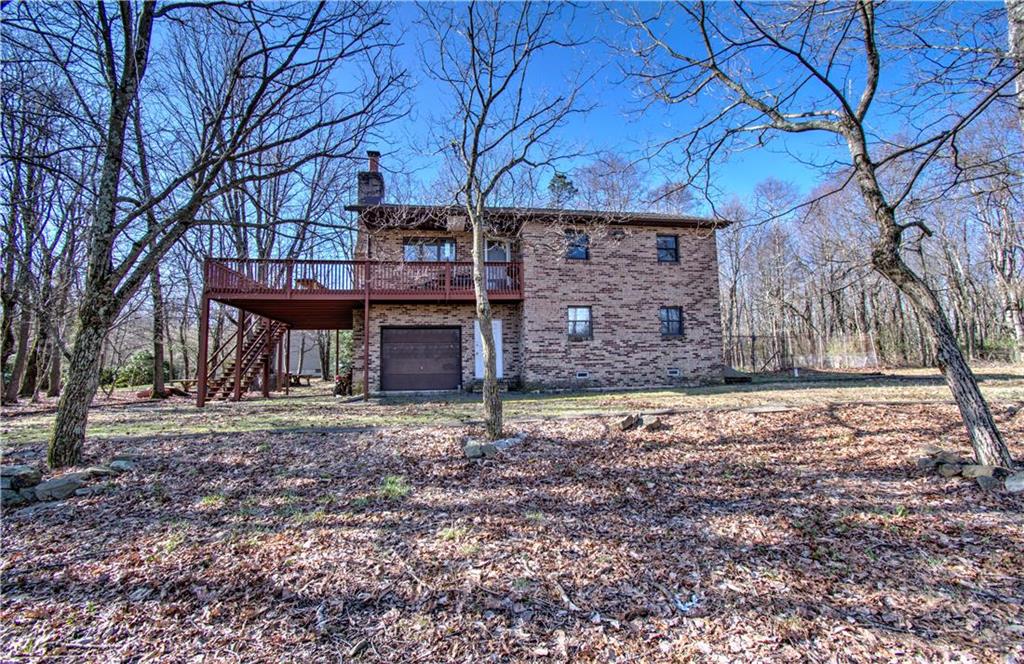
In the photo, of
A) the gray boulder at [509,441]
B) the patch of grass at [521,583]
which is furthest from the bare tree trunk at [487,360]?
the patch of grass at [521,583]

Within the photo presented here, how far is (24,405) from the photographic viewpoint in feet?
40.9

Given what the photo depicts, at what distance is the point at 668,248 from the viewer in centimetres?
1560

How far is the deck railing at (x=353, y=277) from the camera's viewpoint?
1184 cm

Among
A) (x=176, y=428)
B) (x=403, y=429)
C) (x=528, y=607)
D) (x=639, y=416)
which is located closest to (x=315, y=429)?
(x=403, y=429)

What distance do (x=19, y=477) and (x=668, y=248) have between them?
1568cm

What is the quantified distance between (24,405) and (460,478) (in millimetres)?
14708

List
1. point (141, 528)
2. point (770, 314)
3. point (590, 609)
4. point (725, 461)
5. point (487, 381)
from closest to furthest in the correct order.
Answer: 1. point (590, 609)
2. point (141, 528)
3. point (725, 461)
4. point (487, 381)
5. point (770, 314)

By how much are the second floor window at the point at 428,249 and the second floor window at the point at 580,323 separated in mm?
4332

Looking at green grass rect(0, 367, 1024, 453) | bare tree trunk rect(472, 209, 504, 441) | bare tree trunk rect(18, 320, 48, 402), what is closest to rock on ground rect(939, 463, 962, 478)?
green grass rect(0, 367, 1024, 453)

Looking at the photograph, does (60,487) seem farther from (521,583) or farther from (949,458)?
(949,458)

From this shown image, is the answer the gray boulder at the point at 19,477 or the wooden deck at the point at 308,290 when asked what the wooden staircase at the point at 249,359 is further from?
the gray boulder at the point at 19,477

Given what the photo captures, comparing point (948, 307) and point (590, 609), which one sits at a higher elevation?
point (948, 307)

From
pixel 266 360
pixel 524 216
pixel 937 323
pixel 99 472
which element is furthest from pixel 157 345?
pixel 937 323

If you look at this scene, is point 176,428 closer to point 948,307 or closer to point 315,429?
point 315,429
